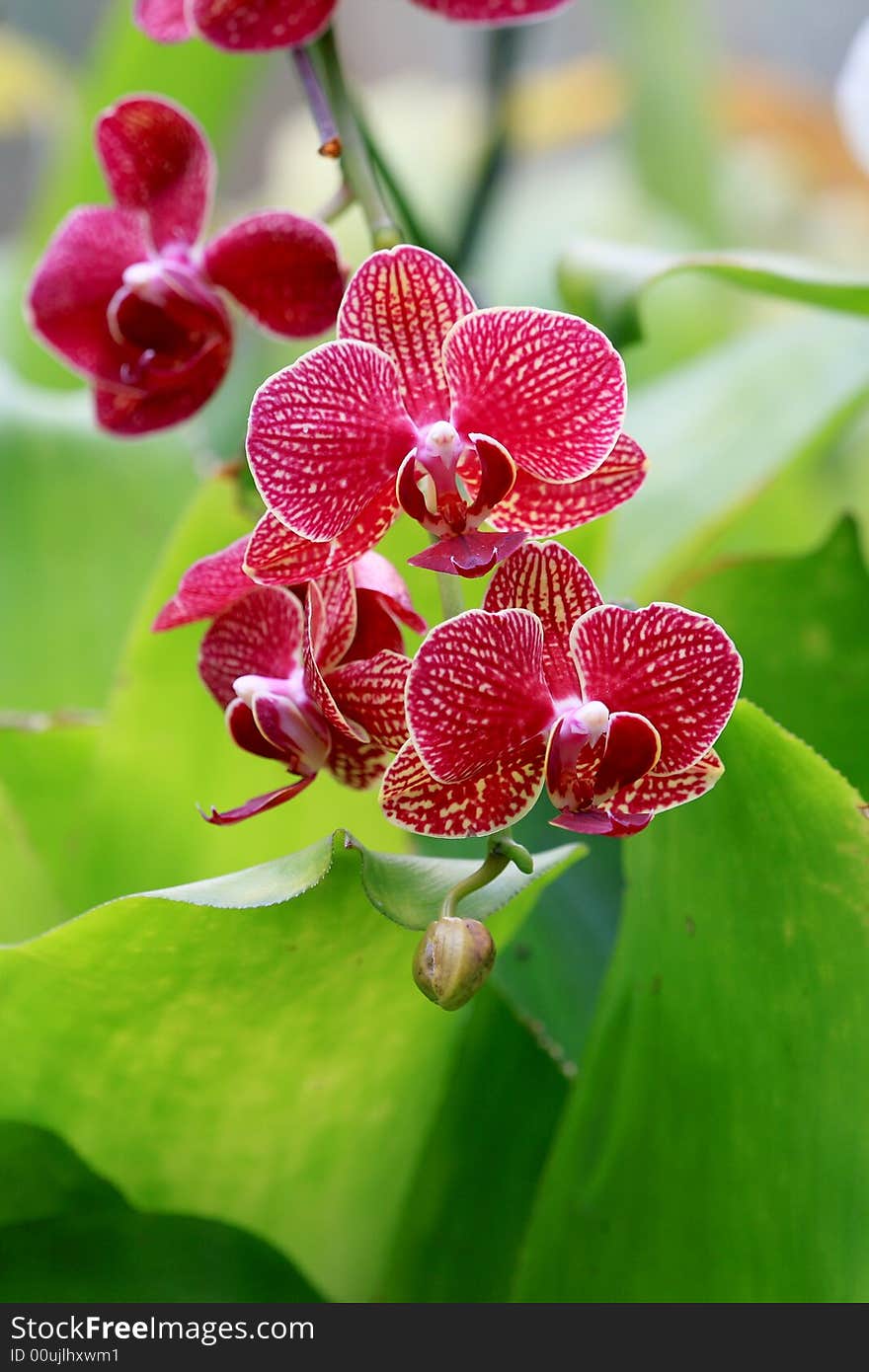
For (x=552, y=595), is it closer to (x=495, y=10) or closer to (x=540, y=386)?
(x=540, y=386)

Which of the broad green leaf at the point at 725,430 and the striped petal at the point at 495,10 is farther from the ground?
the striped petal at the point at 495,10

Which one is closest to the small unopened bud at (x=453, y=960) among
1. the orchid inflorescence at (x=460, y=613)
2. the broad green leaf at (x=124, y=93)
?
the orchid inflorescence at (x=460, y=613)

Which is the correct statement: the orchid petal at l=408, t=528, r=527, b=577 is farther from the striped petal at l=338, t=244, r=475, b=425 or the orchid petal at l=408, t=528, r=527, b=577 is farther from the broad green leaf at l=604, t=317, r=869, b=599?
the broad green leaf at l=604, t=317, r=869, b=599

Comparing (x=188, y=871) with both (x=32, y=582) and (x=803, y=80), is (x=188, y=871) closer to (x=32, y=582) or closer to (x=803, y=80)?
(x=32, y=582)

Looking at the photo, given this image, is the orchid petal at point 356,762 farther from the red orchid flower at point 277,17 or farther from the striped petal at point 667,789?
the red orchid flower at point 277,17

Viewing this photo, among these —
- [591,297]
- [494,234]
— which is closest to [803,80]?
[494,234]

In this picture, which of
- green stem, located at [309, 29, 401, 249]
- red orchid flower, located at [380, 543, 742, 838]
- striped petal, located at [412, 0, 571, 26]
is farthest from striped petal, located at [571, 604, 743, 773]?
striped petal, located at [412, 0, 571, 26]
